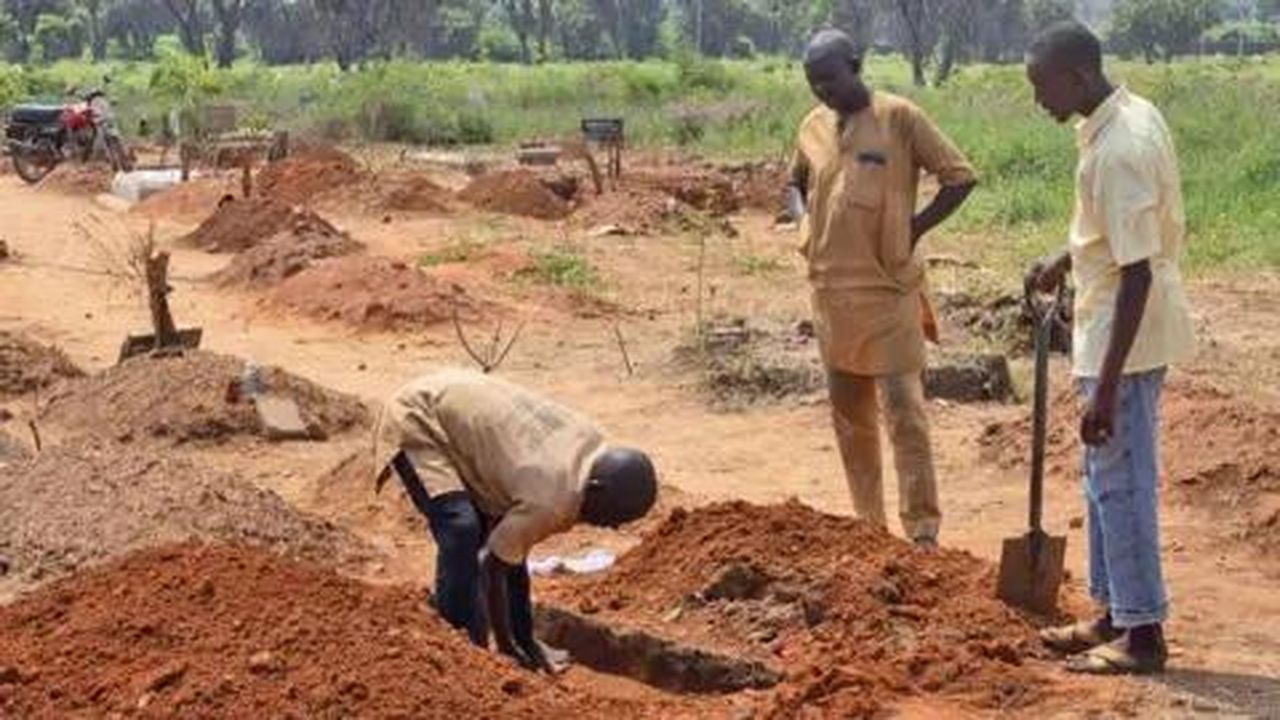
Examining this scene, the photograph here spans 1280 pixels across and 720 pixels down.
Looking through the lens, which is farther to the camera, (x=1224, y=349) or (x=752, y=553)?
(x=1224, y=349)

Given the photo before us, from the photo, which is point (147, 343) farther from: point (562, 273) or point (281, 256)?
point (562, 273)

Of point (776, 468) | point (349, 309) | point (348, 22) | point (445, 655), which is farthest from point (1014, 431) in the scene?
point (348, 22)

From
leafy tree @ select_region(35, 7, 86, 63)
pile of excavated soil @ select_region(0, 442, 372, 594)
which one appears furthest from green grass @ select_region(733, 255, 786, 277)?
leafy tree @ select_region(35, 7, 86, 63)

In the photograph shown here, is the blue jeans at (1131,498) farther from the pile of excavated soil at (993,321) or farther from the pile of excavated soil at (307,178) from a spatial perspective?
the pile of excavated soil at (307,178)

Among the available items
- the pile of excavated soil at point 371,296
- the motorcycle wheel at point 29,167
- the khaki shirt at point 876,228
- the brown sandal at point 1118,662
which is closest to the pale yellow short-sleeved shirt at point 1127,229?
the brown sandal at point 1118,662

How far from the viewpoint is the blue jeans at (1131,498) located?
5.52 meters

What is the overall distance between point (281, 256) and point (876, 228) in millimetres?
10766

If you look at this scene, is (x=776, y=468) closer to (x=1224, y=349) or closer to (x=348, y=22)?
(x=1224, y=349)

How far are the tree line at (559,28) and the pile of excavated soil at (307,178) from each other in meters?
37.4

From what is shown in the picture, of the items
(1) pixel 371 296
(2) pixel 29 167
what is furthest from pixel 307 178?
(1) pixel 371 296

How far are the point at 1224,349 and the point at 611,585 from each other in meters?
7.31

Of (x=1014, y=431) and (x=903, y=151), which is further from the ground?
(x=903, y=151)

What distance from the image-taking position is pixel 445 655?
5082 millimetres

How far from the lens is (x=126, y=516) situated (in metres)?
7.51
